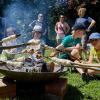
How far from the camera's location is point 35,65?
5953 millimetres

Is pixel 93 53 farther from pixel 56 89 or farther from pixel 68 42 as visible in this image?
pixel 56 89

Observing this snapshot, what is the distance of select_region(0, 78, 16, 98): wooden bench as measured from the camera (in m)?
5.62

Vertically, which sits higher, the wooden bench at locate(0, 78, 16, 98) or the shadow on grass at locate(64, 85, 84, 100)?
the wooden bench at locate(0, 78, 16, 98)

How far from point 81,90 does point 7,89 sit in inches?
61.4

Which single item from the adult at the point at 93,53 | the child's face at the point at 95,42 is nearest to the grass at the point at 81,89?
the adult at the point at 93,53

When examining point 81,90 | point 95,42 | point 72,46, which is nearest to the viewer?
point 81,90

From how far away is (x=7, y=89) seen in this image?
5656 millimetres

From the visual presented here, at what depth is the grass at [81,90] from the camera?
20.0 ft

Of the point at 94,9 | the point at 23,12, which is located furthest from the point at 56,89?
the point at 23,12

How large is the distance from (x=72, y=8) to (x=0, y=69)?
10.1 m

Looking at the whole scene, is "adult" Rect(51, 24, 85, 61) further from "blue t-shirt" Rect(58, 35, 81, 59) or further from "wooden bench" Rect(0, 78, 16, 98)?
"wooden bench" Rect(0, 78, 16, 98)

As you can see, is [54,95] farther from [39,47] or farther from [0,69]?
[39,47]

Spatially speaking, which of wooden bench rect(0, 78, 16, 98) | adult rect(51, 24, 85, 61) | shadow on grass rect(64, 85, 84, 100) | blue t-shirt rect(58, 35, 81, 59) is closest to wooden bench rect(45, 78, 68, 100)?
shadow on grass rect(64, 85, 84, 100)

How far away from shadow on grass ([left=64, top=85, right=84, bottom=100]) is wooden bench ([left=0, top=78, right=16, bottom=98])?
95cm
